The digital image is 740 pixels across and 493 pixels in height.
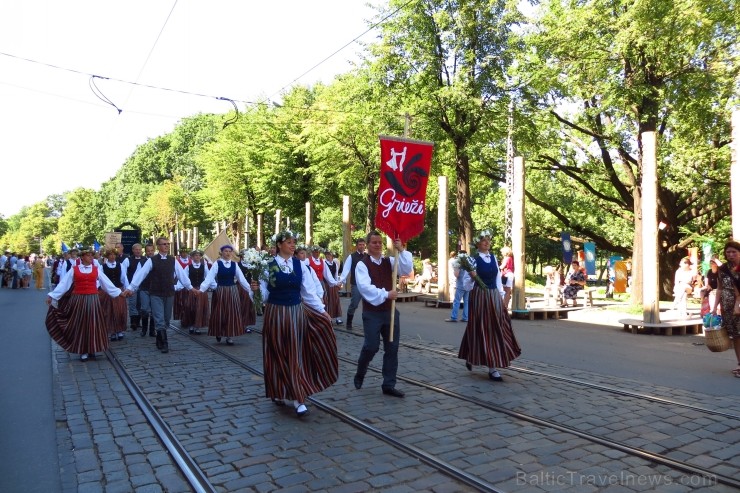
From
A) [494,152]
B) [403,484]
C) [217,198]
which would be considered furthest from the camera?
[217,198]

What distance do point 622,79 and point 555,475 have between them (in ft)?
59.5

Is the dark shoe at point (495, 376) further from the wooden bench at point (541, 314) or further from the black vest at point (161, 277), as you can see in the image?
the wooden bench at point (541, 314)

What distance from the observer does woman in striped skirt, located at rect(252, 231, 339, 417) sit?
6.27 metres

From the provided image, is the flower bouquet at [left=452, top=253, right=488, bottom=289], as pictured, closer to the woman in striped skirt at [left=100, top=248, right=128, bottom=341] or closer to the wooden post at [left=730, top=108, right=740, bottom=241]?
the wooden post at [left=730, top=108, right=740, bottom=241]

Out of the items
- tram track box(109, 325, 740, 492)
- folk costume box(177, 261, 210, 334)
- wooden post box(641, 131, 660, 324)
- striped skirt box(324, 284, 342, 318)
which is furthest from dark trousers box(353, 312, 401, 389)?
wooden post box(641, 131, 660, 324)

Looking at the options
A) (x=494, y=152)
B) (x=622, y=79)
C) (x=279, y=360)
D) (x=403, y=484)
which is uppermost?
(x=622, y=79)

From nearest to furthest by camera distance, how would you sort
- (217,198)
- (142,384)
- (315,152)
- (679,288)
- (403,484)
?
(403,484) → (142,384) → (679,288) → (315,152) → (217,198)

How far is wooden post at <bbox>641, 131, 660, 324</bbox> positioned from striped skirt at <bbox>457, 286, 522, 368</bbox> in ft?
22.9

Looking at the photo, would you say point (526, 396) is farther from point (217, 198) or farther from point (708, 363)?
point (217, 198)

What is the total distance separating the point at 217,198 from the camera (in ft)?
128

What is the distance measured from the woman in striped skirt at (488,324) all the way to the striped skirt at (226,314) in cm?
481

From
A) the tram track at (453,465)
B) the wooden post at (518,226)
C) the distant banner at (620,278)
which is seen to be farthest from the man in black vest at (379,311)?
the distant banner at (620,278)

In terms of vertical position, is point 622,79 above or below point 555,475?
above

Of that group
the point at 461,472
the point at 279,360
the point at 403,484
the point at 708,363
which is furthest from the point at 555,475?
the point at 708,363
